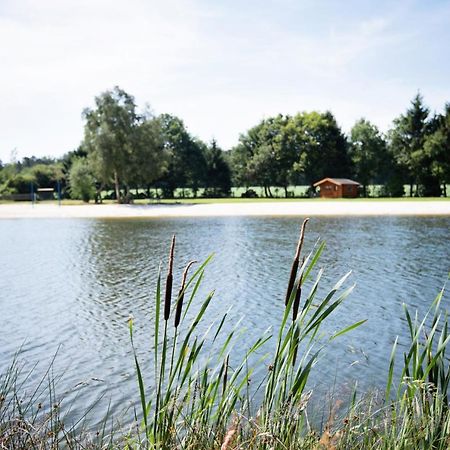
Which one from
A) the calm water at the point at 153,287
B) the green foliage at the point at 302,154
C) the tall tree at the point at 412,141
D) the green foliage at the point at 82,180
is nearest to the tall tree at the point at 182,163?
the green foliage at the point at 302,154

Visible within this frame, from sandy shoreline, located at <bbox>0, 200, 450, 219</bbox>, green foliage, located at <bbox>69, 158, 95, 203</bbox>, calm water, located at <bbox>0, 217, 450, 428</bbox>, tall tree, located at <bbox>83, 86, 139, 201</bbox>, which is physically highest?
tall tree, located at <bbox>83, 86, 139, 201</bbox>

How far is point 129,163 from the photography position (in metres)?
53.8

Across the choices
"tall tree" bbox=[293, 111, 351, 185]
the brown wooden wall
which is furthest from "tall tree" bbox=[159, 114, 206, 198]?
the brown wooden wall

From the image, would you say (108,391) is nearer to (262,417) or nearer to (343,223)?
(262,417)

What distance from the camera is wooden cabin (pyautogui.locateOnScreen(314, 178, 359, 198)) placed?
6024cm

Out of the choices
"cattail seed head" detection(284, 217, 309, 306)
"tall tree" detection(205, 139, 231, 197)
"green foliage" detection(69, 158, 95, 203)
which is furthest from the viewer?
"tall tree" detection(205, 139, 231, 197)

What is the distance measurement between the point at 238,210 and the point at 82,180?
19503 millimetres

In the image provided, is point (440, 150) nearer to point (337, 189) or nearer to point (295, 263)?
point (337, 189)

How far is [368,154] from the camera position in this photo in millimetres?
69062

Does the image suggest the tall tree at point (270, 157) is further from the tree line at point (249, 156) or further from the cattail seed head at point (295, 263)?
the cattail seed head at point (295, 263)

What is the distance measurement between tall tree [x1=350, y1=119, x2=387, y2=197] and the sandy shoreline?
20314 millimetres

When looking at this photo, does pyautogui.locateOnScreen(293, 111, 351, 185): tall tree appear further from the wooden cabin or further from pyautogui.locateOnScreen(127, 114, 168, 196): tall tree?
pyautogui.locateOnScreen(127, 114, 168, 196): tall tree

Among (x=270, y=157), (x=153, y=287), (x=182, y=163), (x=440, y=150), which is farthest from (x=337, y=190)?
(x=153, y=287)

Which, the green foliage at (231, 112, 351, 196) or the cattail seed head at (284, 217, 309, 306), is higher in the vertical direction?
the green foliage at (231, 112, 351, 196)
